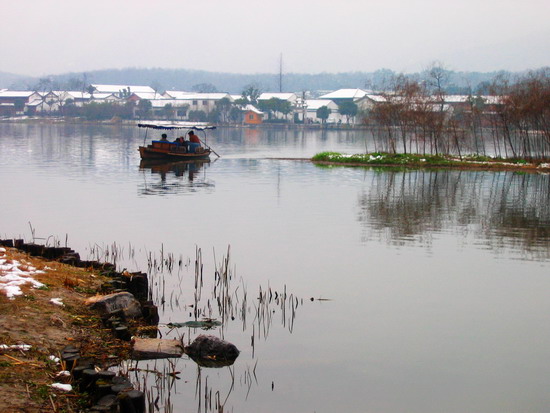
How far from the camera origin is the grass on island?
39.1 m

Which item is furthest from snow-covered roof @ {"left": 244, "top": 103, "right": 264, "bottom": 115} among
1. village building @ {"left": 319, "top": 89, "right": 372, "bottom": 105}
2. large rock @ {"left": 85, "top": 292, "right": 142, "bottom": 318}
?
large rock @ {"left": 85, "top": 292, "right": 142, "bottom": 318}

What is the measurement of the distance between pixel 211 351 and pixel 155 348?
72 centimetres

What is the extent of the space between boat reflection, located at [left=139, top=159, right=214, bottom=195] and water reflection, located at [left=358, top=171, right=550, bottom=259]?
23.4 feet

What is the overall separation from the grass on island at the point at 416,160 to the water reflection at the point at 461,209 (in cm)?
370

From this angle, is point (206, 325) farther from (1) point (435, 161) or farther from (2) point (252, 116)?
(2) point (252, 116)

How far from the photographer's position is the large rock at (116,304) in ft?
31.3

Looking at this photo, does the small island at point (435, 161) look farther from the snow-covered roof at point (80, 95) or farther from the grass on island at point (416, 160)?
the snow-covered roof at point (80, 95)

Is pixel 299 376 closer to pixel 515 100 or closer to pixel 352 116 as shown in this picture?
pixel 515 100

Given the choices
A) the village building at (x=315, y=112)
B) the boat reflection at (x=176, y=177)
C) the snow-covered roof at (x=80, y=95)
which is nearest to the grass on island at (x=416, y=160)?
the boat reflection at (x=176, y=177)

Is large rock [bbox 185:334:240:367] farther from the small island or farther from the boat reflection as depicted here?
the small island

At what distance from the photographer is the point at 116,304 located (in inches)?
384

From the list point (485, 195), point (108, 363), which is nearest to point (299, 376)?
point (108, 363)

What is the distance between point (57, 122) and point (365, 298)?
336 feet

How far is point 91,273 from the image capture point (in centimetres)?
1144
